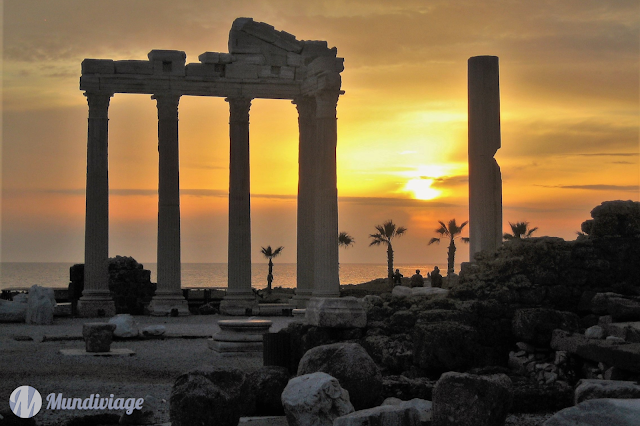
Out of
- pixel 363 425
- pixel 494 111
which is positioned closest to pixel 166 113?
pixel 494 111

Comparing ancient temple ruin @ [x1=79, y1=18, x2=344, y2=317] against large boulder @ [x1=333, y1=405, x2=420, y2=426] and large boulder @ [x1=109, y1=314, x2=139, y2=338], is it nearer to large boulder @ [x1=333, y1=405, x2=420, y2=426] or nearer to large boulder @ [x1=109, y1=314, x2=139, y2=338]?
large boulder @ [x1=109, y1=314, x2=139, y2=338]

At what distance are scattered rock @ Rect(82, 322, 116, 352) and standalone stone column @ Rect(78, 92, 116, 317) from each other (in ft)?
35.3

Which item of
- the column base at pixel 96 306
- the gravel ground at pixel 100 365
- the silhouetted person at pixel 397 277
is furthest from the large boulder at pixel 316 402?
the silhouetted person at pixel 397 277

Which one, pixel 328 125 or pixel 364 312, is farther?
pixel 328 125

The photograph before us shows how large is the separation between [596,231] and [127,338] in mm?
12162

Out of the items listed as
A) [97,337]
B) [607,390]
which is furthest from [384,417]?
[97,337]

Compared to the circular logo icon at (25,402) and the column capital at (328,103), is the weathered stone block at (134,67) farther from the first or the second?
the circular logo icon at (25,402)

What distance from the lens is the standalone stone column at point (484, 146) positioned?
2216 centimetres

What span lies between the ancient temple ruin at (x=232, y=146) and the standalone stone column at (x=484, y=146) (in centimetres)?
797

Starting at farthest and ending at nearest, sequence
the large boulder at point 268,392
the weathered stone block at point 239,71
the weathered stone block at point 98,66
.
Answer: the weathered stone block at point 239,71, the weathered stone block at point 98,66, the large boulder at point 268,392

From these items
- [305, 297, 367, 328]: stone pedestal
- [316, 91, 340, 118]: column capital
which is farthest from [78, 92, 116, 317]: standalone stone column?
[305, 297, 367, 328]: stone pedestal

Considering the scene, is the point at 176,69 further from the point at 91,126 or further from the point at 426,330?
the point at 426,330

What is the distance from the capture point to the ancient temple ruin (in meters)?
30.4

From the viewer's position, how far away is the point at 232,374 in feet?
39.4
